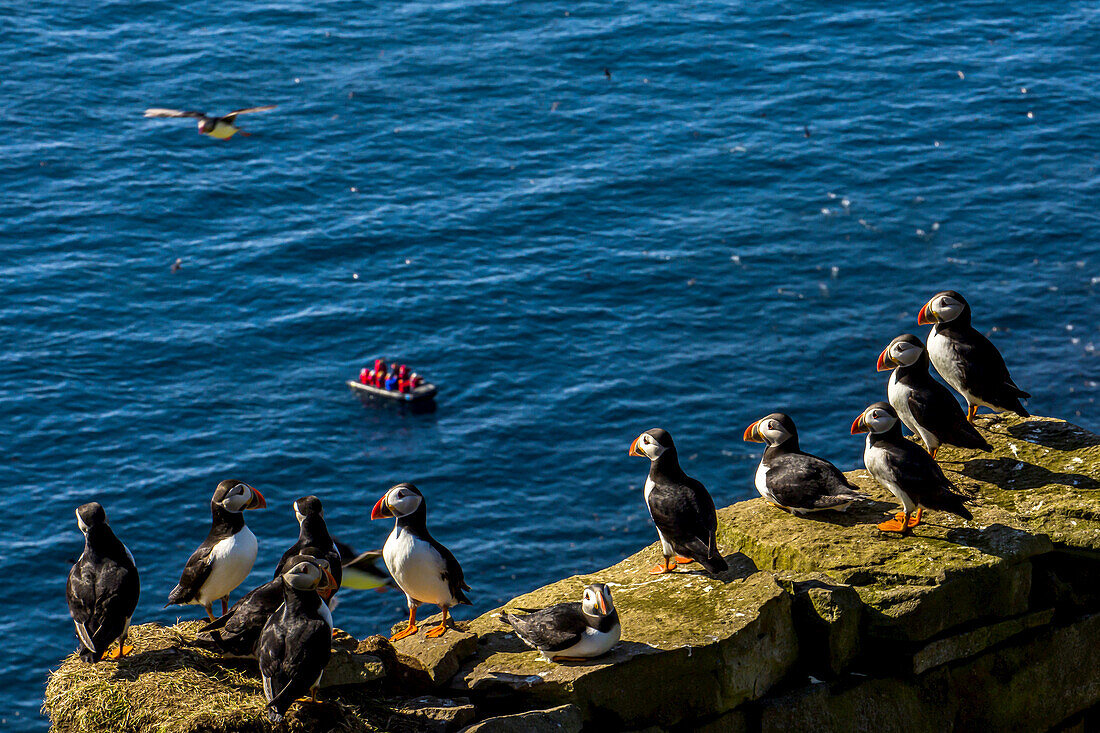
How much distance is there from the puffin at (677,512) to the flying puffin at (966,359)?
14.8 ft

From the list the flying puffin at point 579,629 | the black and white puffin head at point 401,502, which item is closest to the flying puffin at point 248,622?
the black and white puffin head at point 401,502

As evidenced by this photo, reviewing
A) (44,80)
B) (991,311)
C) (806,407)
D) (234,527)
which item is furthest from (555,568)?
(44,80)

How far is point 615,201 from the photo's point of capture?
232 feet

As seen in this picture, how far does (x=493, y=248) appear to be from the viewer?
67062mm

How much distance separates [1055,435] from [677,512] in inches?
246

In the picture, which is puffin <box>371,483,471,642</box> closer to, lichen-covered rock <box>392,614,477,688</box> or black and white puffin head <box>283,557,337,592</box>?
lichen-covered rock <box>392,614,477,688</box>

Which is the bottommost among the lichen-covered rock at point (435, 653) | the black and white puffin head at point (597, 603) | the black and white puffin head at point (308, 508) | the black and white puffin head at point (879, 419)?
the lichen-covered rock at point (435, 653)

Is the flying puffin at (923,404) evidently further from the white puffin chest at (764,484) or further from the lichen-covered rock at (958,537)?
the white puffin chest at (764,484)

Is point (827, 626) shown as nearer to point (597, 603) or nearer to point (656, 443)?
point (597, 603)

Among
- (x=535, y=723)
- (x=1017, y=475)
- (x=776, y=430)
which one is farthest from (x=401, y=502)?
(x=1017, y=475)

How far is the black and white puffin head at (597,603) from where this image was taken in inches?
498

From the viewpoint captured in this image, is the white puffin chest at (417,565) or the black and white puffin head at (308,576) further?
the white puffin chest at (417,565)

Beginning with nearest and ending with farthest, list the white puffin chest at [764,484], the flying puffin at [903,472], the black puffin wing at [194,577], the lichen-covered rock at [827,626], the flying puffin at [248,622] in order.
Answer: the flying puffin at [248,622]
the lichen-covered rock at [827,626]
the black puffin wing at [194,577]
the flying puffin at [903,472]
the white puffin chest at [764,484]

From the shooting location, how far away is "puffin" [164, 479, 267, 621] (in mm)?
14453
